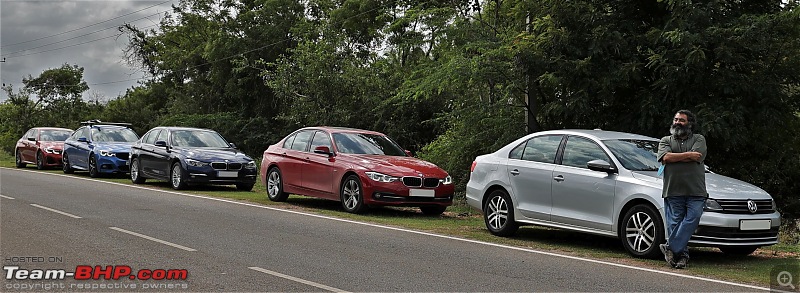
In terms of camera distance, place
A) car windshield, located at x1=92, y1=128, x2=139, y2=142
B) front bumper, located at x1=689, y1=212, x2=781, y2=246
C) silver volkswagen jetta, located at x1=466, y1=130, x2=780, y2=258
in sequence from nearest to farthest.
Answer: front bumper, located at x1=689, y1=212, x2=781, y2=246
silver volkswagen jetta, located at x1=466, y1=130, x2=780, y2=258
car windshield, located at x1=92, y1=128, x2=139, y2=142

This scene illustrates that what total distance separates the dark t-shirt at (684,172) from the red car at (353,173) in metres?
5.61

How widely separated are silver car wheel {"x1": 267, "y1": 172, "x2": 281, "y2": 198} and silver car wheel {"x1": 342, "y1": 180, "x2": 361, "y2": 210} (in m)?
2.43

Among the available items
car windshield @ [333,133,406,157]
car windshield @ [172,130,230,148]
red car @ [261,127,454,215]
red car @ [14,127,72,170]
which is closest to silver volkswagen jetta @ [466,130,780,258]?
red car @ [261,127,454,215]

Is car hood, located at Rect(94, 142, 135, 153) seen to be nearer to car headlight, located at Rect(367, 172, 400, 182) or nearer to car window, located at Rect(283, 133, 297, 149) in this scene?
car window, located at Rect(283, 133, 297, 149)

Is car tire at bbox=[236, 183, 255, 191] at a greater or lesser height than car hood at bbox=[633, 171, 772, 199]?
lesser

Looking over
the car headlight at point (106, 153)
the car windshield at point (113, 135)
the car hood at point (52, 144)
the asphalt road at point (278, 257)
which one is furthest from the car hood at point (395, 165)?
the car hood at point (52, 144)

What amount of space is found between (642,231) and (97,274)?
5993 mm

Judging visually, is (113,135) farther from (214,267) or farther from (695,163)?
(695,163)

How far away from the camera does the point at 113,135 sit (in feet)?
85.8

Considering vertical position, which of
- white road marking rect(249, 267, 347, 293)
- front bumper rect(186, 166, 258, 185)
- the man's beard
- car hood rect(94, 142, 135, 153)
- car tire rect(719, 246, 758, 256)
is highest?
the man's beard

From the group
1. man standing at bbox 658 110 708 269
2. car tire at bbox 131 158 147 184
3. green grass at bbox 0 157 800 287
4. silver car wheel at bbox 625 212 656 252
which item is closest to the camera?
man standing at bbox 658 110 708 269

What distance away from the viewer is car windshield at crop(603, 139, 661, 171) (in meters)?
10.2

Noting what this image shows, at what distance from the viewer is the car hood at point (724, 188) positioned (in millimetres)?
9297

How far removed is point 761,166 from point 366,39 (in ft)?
85.4
